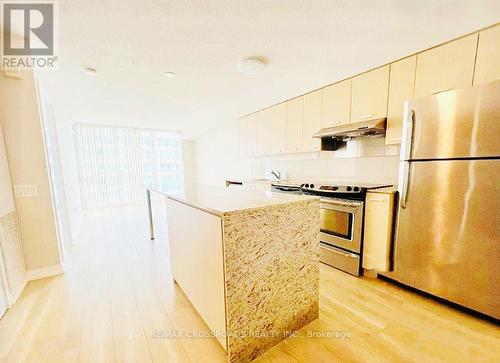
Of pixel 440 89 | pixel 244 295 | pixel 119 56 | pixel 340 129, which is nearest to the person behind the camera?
pixel 244 295

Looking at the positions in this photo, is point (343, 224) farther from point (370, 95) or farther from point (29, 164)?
point (29, 164)

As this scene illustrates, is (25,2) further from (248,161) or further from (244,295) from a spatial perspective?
(248,161)

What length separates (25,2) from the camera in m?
1.46

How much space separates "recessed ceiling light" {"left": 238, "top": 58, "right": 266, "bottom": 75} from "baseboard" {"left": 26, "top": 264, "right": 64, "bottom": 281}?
3065 millimetres

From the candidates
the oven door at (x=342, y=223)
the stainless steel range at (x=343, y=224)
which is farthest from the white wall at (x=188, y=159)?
the oven door at (x=342, y=223)

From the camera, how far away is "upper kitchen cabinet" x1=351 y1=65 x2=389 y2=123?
7.11 ft

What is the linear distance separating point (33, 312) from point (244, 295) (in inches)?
73.4

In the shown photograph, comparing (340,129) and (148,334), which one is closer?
(148,334)

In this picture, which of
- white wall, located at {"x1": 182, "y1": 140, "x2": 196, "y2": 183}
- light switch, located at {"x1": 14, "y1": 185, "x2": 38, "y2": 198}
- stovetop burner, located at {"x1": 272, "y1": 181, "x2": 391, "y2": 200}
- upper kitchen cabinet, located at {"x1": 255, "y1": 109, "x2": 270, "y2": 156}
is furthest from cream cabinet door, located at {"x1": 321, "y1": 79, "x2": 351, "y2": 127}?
white wall, located at {"x1": 182, "y1": 140, "x2": 196, "y2": 183}

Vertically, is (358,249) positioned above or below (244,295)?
below

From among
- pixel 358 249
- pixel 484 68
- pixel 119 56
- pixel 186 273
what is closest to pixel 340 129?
pixel 484 68

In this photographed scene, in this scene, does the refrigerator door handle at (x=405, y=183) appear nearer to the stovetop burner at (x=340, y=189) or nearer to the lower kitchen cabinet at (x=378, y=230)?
the lower kitchen cabinet at (x=378, y=230)

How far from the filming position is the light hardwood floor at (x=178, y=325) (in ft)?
4.10

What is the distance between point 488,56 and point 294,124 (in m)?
2.03
